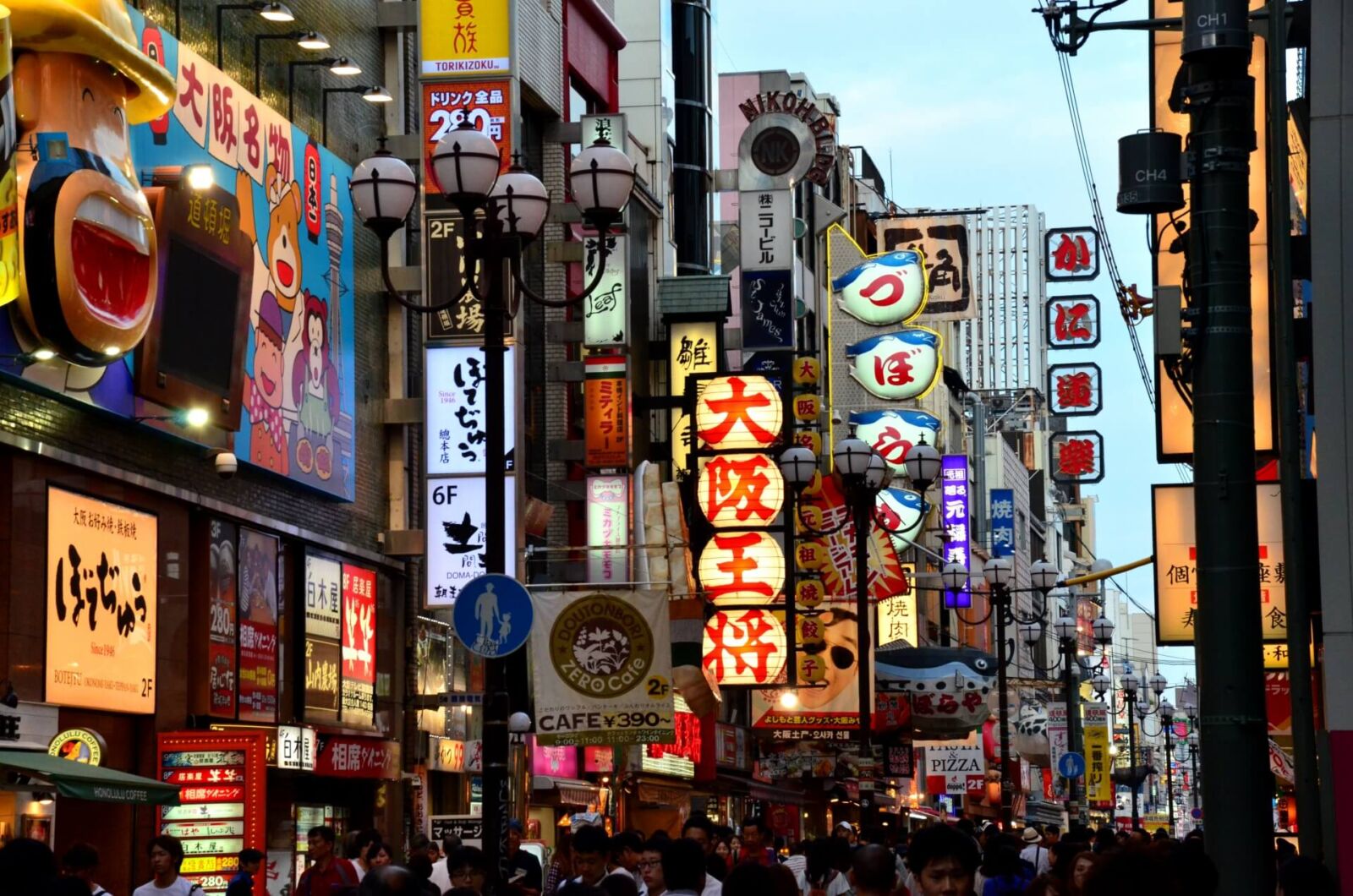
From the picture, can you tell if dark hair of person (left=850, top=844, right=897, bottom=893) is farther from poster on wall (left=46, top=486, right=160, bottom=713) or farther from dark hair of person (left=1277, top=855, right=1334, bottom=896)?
poster on wall (left=46, top=486, right=160, bottom=713)

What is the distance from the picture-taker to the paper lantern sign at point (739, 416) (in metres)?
40.0

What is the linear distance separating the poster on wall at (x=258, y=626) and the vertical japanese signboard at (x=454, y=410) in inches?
107

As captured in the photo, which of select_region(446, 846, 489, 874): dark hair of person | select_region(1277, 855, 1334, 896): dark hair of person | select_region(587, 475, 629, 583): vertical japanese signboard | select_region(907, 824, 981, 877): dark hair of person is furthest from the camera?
select_region(587, 475, 629, 583): vertical japanese signboard

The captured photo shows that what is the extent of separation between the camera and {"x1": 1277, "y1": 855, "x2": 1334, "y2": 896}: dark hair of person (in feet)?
32.3

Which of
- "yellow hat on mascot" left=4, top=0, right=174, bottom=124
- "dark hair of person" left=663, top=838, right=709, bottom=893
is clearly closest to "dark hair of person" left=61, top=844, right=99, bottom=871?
"dark hair of person" left=663, top=838, right=709, bottom=893

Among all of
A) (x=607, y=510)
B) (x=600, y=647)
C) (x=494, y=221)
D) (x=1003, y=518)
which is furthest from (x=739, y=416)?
(x=1003, y=518)

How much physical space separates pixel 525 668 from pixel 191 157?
44.2 feet

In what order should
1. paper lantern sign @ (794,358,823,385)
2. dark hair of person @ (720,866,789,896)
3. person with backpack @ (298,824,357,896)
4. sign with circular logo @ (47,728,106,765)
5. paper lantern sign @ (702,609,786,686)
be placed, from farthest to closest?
paper lantern sign @ (794,358,823,385), paper lantern sign @ (702,609,786,686), sign with circular logo @ (47,728,106,765), person with backpack @ (298,824,357,896), dark hair of person @ (720,866,789,896)

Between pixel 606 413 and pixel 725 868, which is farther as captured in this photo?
pixel 606 413

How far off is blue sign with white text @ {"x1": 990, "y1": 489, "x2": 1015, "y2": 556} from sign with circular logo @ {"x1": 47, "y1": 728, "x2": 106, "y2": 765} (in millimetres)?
83728

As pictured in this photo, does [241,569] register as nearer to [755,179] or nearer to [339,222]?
[339,222]

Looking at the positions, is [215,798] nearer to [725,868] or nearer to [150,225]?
[150,225]

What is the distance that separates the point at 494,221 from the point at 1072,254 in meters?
55.3

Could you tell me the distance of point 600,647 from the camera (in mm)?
18797
